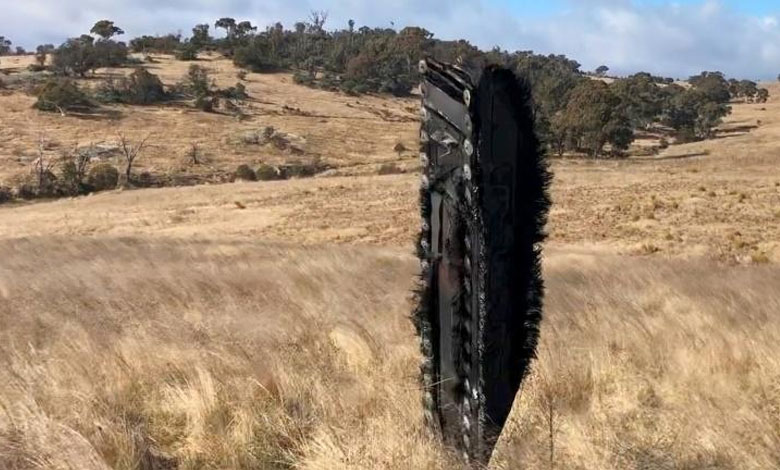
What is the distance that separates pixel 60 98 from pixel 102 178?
16448 mm

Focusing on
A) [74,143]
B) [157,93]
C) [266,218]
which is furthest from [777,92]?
[266,218]

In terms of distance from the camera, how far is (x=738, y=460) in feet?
10.9

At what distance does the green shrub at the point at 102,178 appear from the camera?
4156 centimetres

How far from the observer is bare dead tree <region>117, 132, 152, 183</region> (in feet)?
143

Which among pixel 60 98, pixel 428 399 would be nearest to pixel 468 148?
pixel 428 399

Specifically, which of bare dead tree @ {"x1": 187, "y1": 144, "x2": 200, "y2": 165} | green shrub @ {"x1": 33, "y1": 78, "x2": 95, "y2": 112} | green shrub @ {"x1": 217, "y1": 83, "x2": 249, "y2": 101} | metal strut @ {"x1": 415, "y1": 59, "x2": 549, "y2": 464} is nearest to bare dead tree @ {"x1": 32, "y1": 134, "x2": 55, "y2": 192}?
bare dead tree @ {"x1": 187, "y1": 144, "x2": 200, "y2": 165}

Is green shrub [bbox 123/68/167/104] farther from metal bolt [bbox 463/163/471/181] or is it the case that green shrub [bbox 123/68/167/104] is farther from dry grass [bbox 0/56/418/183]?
metal bolt [bbox 463/163/471/181]

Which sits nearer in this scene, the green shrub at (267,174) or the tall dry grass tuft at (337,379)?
the tall dry grass tuft at (337,379)

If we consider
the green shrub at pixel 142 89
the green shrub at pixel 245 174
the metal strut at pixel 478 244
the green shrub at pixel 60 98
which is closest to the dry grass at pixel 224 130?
the green shrub at pixel 60 98

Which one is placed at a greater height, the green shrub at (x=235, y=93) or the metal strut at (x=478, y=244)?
the green shrub at (x=235, y=93)

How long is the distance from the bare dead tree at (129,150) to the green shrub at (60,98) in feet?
23.3

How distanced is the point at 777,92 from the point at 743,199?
8181 centimetres

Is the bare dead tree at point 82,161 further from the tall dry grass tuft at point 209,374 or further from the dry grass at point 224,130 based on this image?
Answer: the tall dry grass tuft at point 209,374

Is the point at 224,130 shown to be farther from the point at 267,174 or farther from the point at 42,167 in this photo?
the point at 42,167
